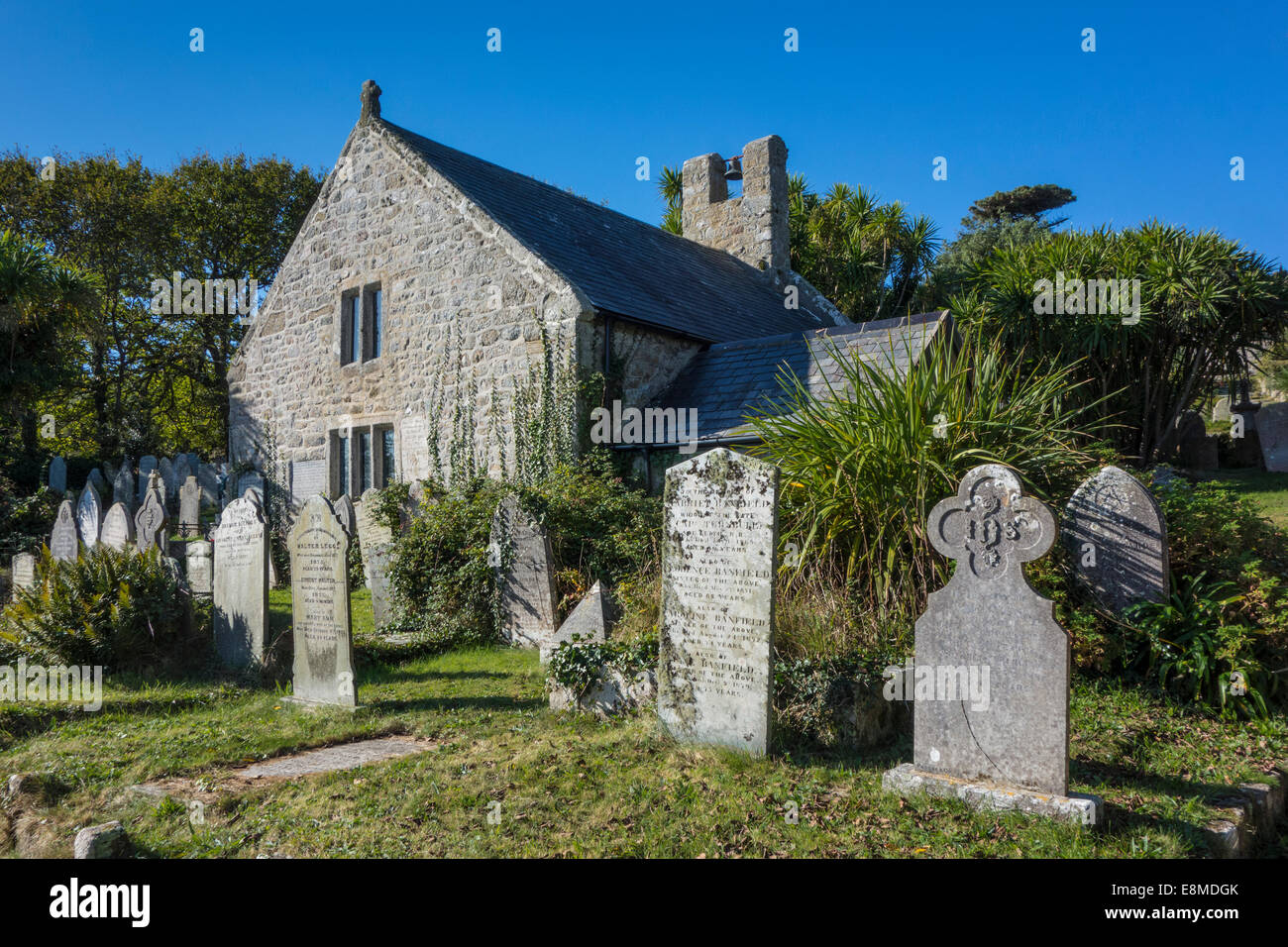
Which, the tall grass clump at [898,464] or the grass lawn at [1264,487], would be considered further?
the grass lawn at [1264,487]

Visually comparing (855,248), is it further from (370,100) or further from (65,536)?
(65,536)

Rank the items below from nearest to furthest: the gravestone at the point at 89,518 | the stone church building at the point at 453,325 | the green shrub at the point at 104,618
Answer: the green shrub at the point at 104,618, the gravestone at the point at 89,518, the stone church building at the point at 453,325

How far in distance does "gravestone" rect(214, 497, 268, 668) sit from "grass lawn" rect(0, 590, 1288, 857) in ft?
4.42

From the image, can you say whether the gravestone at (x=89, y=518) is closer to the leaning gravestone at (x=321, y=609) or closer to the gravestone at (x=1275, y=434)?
the leaning gravestone at (x=321, y=609)

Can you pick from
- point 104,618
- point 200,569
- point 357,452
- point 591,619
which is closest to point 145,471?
point 357,452

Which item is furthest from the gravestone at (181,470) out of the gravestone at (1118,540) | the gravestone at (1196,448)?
the gravestone at (1196,448)

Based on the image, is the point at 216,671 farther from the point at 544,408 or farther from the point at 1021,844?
the point at 1021,844

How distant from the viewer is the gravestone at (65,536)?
38.1 ft

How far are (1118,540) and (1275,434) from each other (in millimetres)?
11580

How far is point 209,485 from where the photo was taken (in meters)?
18.2

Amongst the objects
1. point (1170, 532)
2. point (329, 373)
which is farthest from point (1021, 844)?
point (329, 373)

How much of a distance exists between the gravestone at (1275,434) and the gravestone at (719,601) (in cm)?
1418

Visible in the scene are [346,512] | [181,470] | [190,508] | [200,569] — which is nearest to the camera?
[200,569]

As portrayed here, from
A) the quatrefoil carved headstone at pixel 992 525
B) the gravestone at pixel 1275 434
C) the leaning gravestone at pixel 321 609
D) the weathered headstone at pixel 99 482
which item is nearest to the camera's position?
the quatrefoil carved headstone at pixel 992 525
